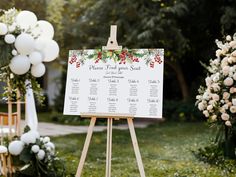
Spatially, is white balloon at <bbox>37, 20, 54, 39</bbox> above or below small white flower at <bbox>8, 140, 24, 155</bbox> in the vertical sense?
above

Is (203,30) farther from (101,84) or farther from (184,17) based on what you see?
(101,84)

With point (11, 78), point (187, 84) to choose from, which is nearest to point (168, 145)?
point (11, 78)

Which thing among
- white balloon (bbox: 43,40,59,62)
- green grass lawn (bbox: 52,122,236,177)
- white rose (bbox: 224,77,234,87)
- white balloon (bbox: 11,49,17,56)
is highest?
white balloon (bbox: 43,40,59,62)

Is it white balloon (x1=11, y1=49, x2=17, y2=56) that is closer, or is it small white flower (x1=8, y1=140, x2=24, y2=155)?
white balloon (x1=11, y1=49, x2=17, y2=56)

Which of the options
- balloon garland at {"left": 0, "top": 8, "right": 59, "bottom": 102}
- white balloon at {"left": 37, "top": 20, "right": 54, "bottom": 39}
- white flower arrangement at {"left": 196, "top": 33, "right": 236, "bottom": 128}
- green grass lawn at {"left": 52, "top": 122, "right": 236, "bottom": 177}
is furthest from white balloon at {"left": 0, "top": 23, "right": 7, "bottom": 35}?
white flower arrangement at {"left": 196, "top": 33, "right": 236, "bottom": 128}

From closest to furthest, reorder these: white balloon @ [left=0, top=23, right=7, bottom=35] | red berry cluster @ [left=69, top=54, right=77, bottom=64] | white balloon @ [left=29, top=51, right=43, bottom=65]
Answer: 1. white balloon @ [left=0, top=23, right=7, bottom=35]
2. white balloon @ [left=29, top=51, right=43, bottom=65]
3. red berry cluster @ [left=69, top=54, right=77, bottom=64]

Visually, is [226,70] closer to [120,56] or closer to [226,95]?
[226,95]

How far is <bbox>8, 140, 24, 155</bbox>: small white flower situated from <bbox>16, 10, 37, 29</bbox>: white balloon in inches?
47.6

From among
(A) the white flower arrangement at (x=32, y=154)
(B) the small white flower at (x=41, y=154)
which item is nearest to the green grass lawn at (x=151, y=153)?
(A) the white flower arrangement at (x=32, y=154)

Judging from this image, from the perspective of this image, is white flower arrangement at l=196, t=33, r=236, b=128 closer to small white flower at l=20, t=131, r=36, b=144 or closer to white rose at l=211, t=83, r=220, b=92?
white rose at l=211, t=83, r=220, b=92

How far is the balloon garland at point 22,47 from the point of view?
3.72 metres

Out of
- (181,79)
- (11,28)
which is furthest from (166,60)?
(11,28)

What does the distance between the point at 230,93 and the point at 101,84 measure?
5.98ft

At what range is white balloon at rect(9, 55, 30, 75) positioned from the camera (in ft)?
12.2
